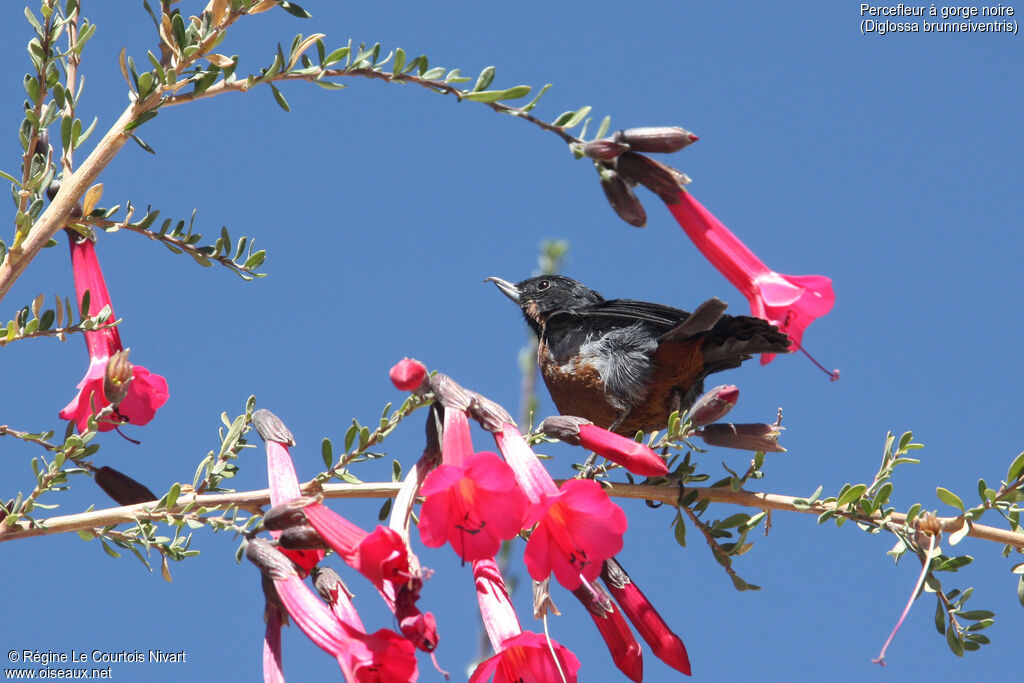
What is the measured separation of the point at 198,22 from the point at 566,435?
3.88 ft

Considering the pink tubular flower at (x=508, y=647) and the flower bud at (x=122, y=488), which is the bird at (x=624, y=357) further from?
the flower bud at (x=122, y=488)

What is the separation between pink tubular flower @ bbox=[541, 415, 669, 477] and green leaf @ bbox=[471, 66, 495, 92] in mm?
730

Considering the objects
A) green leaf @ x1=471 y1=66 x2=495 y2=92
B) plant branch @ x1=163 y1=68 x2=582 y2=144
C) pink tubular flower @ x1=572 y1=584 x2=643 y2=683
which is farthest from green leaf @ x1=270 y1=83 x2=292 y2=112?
pink tubular flower @ x1=572 y1=584 x2=643 y2=683

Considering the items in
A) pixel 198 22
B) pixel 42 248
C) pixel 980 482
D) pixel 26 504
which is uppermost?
pixel 198 22

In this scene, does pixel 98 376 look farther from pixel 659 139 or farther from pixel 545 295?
pixel 545 295

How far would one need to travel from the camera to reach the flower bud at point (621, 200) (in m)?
1.99

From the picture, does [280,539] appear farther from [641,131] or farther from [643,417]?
[643,417]

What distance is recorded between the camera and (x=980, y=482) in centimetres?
206

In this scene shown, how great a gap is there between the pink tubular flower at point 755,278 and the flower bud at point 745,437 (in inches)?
9.4

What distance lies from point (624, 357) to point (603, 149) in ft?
6.22

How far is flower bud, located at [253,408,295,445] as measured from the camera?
208cm

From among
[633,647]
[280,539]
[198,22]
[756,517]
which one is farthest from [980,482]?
[198,22]

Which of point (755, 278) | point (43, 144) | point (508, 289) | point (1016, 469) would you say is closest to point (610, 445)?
point (755, 278)

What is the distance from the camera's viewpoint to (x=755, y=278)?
7.32 ft
